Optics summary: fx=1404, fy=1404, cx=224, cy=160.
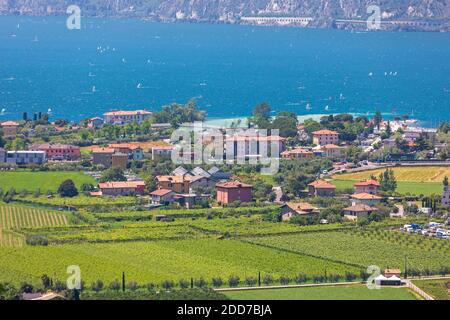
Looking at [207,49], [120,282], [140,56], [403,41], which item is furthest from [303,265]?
[403,41]

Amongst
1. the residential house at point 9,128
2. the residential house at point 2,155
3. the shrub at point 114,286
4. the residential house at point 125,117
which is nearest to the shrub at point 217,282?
the shrub at point 114,286

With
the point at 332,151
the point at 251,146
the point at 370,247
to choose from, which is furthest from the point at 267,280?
the point at 332,151

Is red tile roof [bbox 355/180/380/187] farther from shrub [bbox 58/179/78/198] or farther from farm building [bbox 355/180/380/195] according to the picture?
shrub [bbox 58/179/78/198]

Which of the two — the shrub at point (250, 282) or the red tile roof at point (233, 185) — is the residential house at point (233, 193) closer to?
the red tile roof at point (233, 185)

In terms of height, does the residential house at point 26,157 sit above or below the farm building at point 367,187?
above

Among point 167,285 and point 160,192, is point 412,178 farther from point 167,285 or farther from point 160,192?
point 167,285

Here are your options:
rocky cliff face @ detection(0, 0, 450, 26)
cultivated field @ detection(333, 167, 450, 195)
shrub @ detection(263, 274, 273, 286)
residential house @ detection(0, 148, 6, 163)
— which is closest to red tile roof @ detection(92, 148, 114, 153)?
residential house @ detection(0, 148, 6, 163)

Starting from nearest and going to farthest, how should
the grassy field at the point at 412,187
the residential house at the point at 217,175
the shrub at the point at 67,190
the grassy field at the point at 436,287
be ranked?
1. the grassy field at the point at 436,287
2. the shrub at the point at 67,190
3. the grassy field at the point at 412,187
4. the residential house at the point at 217,175
